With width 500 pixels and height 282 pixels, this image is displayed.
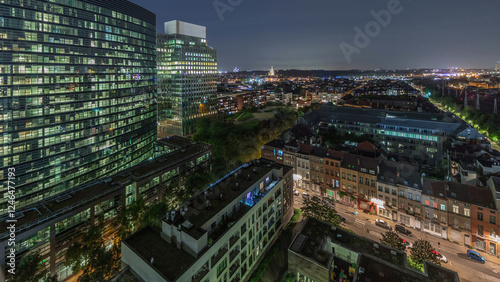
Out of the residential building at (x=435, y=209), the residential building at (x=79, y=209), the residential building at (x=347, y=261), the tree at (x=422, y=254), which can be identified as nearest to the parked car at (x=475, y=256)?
the residential building at (x=435, y=209)

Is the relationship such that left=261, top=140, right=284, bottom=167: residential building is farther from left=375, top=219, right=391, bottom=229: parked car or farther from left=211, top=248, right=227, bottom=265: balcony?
left=211, top=248, right=227, bottom=265: balcony

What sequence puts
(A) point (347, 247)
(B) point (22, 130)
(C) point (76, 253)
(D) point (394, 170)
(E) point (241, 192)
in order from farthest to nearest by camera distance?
(D) point (394, 170), (B) point (22, 130), (E) point (241, 192), (C) point (76, 253), (A) point (347, 247)

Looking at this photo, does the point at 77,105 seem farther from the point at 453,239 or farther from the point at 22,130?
the point at 453,239

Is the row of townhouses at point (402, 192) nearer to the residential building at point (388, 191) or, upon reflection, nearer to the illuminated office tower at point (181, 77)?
the residential building at point (388, 191)

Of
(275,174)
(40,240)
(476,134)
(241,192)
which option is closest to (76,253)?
(40,240)

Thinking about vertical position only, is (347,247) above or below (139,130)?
below

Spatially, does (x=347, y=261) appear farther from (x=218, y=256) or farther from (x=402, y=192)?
(x=402, y=192)
